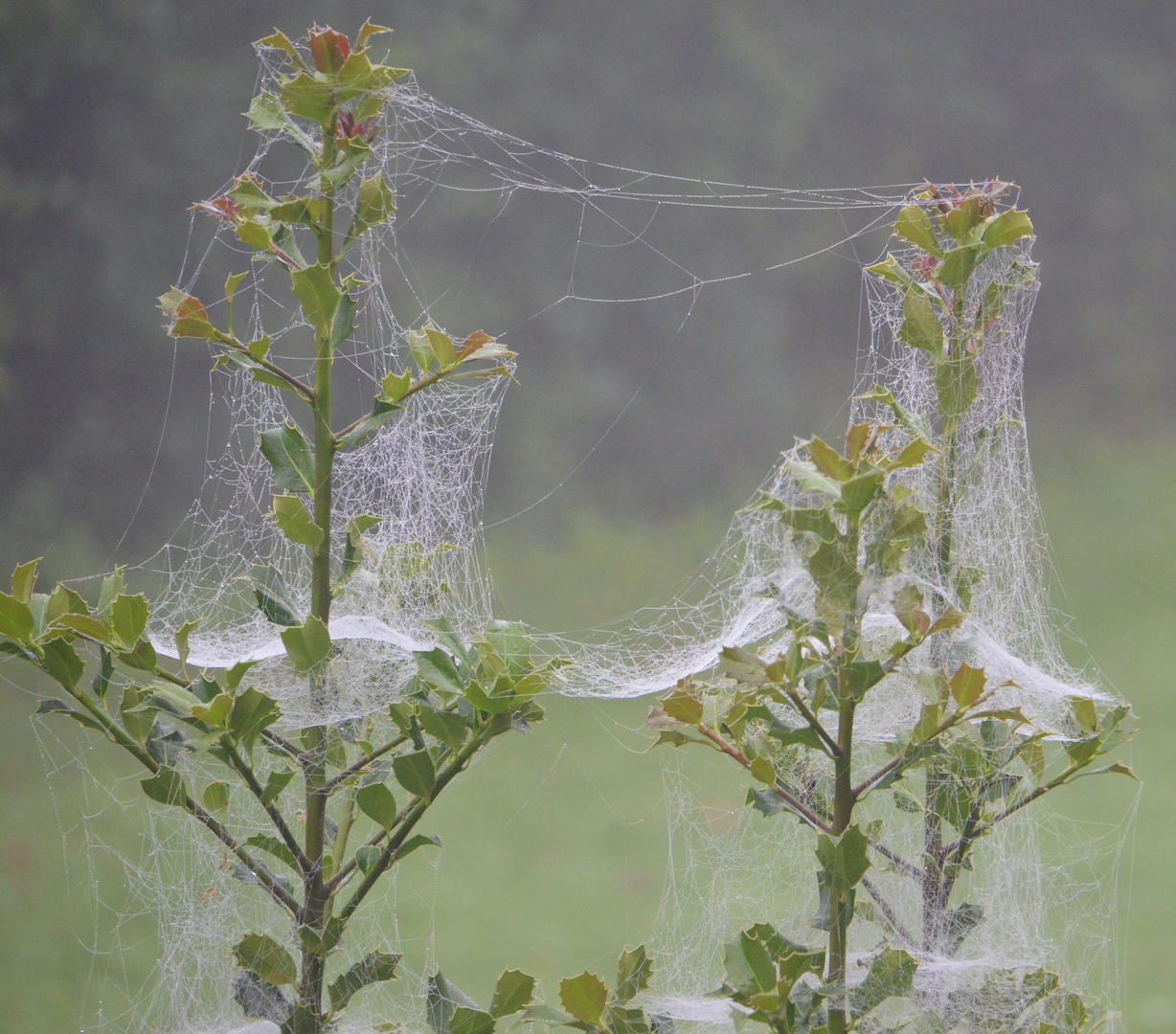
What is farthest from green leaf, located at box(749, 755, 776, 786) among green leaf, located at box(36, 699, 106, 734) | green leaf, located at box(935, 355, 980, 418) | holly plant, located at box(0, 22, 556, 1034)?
green leaf, located at box(36, 699, 106, 734)

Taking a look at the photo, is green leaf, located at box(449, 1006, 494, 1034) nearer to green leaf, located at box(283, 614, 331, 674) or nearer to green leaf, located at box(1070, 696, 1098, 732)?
green leaf, located at box(283, 614, 331, 674)

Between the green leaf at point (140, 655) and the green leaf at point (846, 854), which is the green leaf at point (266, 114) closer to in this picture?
the green leaf at point (140, 655)

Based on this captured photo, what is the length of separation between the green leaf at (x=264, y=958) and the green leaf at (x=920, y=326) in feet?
1.55

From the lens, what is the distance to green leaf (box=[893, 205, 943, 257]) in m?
0.61

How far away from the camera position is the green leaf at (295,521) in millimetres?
573

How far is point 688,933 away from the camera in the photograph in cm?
76

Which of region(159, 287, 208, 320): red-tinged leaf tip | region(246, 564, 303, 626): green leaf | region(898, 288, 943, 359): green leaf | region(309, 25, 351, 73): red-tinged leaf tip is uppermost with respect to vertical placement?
region(309, 25, 351, 73): red-tinged leaf tip

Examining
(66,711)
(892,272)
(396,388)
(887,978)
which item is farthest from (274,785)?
(892,272)

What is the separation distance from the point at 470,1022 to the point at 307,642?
0.22 metres

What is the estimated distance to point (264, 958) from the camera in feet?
2.03

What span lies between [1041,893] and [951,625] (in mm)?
285

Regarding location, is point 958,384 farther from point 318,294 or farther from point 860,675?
point 318,294

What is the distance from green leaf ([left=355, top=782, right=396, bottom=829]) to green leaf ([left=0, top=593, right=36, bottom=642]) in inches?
7.3

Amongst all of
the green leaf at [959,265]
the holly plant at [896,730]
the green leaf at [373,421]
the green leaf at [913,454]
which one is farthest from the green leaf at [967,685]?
the green leaf at [373,421]
